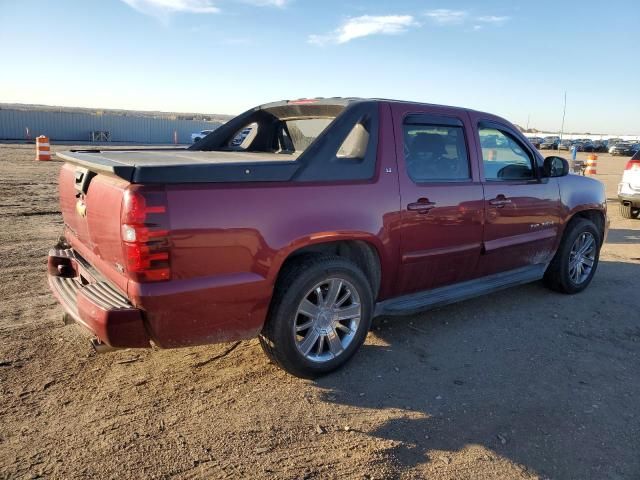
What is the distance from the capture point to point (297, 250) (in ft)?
11.1

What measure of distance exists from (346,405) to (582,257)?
3804 mm

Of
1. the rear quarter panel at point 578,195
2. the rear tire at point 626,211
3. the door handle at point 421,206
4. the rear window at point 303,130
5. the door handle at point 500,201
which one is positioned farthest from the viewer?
the rear tire at point 626,211

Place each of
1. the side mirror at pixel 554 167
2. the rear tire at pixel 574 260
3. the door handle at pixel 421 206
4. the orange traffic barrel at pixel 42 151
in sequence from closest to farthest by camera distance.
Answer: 1. the door handle at pixel 421 206
2. the side mirror at pixel 554 167
3. the rear tire at pixel 574 260
4. the orange traffic barrel at pixel 42 151

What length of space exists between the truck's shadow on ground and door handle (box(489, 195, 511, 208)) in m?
1.08

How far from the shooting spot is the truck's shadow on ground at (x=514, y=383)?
2955mm

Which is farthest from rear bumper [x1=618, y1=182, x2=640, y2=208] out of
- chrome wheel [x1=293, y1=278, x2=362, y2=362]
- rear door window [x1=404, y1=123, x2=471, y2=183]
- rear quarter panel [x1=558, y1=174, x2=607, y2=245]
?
chrome wheel [x1=293, y1=278, x2=362, y2=362]

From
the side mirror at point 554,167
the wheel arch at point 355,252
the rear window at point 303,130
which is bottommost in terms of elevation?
the wheel arch at point 355,252

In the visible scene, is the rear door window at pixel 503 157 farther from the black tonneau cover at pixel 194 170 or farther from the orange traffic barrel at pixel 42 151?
the orange traffic barrel at pixel 42 151

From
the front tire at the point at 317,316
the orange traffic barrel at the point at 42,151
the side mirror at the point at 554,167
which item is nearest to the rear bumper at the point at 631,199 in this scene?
the side mirror at the point at 554,167

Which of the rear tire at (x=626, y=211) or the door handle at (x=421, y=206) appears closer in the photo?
the door handle at (x=421, y=206)

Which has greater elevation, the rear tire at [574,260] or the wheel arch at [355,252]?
A: the wheel arch at [355,252]

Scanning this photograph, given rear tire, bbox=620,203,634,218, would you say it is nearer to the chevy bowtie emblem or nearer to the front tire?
the front tire

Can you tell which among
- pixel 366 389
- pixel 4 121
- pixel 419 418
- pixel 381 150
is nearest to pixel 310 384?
pixel 366 389

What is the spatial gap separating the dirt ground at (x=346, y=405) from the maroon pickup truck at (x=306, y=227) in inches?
14.5
